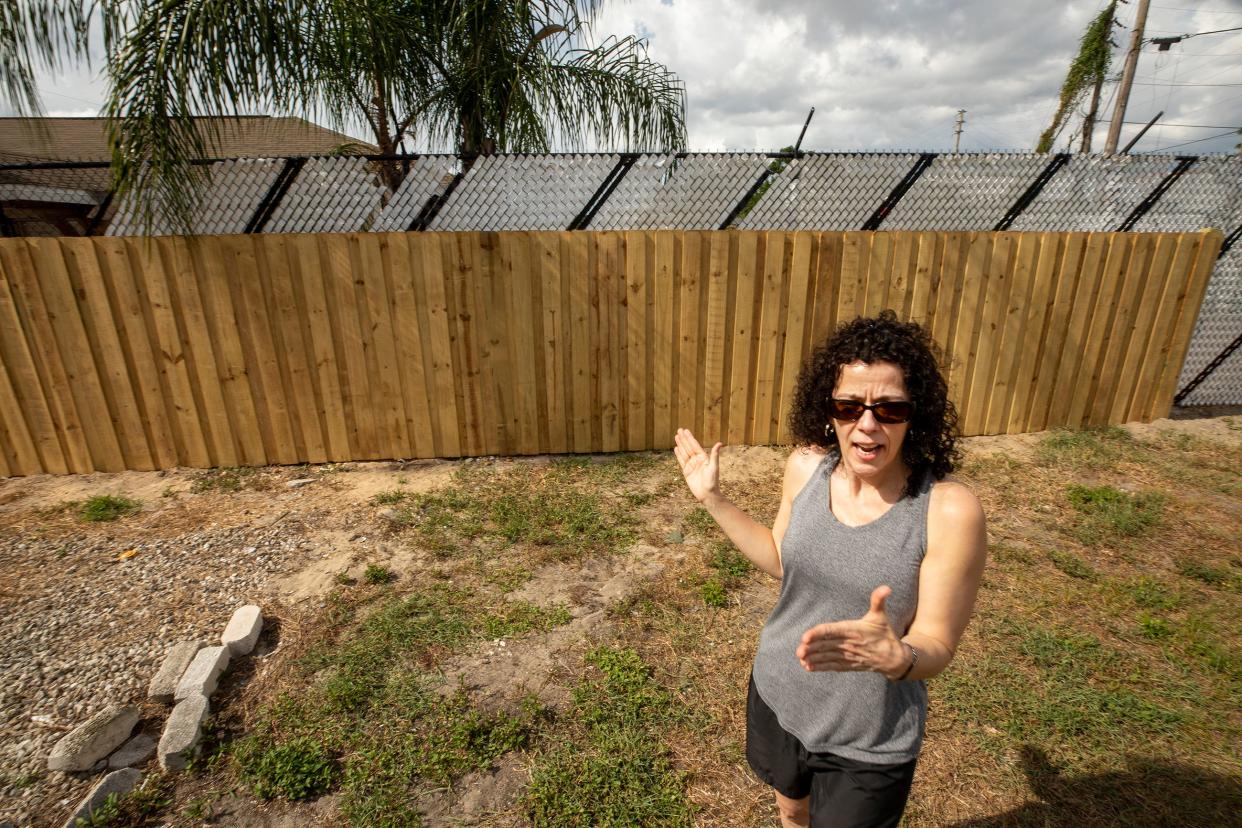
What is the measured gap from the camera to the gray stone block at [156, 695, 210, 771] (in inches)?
89.5

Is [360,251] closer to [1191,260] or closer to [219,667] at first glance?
[219,667]

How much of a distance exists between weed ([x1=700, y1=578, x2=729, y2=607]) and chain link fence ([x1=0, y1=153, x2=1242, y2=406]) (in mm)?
2999

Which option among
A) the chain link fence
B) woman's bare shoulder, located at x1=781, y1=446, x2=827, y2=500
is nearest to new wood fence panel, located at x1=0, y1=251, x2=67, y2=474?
the chain link fence

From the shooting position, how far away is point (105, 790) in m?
2.12

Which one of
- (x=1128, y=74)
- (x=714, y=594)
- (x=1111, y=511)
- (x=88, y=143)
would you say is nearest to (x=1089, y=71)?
A: (x=1128, y=74)

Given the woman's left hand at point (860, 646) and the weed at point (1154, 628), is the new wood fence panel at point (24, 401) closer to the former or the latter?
the woman's left hand at point (860, 646)

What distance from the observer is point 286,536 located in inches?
155

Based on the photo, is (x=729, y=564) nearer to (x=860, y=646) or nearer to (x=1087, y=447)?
(x=860, y=646)

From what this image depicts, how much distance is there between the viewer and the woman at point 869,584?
1283mm

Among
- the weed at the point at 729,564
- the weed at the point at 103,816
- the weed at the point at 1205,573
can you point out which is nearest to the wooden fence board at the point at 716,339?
the weed at the point at 729,564

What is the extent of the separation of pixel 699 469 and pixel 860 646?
0.76m

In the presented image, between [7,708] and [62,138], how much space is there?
69.7ft

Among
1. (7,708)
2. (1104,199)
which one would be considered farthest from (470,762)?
(1104,199)

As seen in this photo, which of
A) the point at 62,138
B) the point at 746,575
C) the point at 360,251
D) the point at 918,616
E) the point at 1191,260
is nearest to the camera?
the point at 918,616
